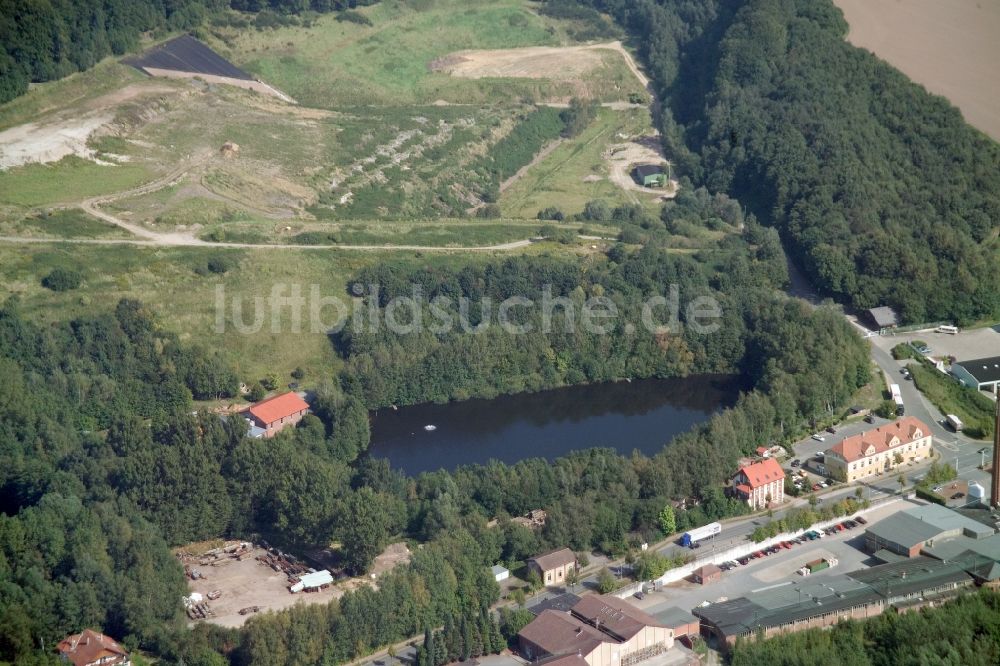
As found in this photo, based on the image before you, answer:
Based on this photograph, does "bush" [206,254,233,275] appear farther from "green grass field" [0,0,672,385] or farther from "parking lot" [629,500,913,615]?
"parking lot" [629,500,913,615]

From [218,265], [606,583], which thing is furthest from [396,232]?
[606,583]

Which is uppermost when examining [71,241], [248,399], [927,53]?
[927,53]

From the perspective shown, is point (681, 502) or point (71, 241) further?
point (71, 241)

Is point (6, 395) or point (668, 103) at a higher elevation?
point (668, 103)

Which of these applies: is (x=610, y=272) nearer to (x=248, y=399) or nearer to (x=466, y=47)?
(x=248, y=399)

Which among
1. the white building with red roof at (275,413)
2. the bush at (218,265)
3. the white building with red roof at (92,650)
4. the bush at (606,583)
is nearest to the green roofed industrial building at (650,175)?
the bush at (218,265)

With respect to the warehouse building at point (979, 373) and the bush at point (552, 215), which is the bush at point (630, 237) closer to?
the bush at point (552, 215)

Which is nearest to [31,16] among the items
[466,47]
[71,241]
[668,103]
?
[71,241]
